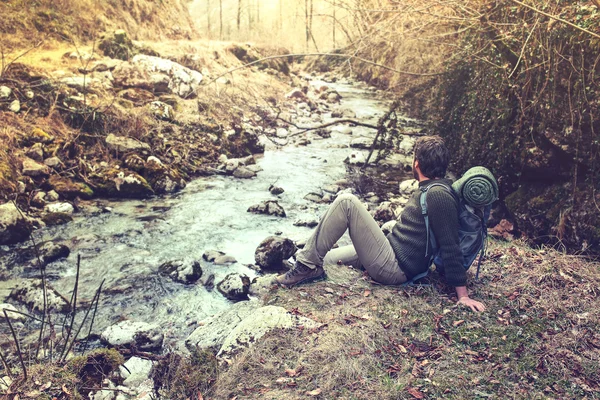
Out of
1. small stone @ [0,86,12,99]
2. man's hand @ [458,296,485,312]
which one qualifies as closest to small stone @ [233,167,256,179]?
small stone @ [0,86,12,99]

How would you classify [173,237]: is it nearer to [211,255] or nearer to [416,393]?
[211,255]

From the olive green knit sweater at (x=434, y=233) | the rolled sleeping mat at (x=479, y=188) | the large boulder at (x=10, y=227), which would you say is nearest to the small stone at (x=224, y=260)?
the large boulder at (x=10, y=227)

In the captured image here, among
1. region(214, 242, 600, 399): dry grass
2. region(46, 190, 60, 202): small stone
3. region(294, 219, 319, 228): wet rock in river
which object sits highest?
region(214, 242, 600, 399): dry grass

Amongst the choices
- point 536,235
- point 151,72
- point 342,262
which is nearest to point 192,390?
point 342,262

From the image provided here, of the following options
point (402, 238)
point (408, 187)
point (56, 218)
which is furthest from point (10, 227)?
point (408, 187)

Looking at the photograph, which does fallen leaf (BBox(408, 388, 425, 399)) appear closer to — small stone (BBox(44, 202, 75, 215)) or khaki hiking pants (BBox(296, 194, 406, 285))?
khaki hiking pants (BBox(296, 194, 406, 285))

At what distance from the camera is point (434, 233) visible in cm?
317

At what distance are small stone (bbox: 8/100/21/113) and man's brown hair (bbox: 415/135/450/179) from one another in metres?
7.27

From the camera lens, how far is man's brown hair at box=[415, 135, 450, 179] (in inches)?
124

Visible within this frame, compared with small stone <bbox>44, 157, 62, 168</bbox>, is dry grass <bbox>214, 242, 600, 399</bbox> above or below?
below

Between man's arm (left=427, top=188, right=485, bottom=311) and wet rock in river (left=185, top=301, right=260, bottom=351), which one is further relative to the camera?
wet rock in river (left=185, top=301, right=260, bottom=351)

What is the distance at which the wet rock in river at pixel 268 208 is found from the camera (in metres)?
6.92

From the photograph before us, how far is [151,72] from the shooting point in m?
11.0

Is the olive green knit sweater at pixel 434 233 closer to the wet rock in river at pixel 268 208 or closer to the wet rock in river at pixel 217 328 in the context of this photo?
the wet rock in river at pixel 217 328
